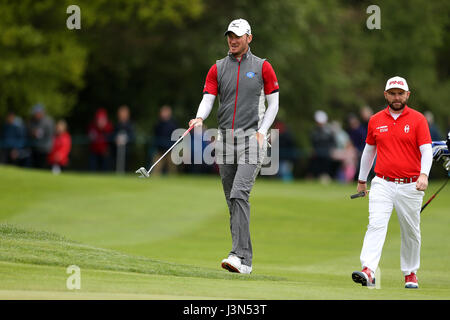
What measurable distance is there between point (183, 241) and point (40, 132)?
40.9 ft

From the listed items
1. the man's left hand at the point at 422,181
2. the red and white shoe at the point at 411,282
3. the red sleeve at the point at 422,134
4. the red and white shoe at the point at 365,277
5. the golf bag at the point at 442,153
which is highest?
the red sleeve at the point at 422,134

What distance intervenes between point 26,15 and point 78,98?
255 inches

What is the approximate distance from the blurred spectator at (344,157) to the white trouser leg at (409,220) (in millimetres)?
21350

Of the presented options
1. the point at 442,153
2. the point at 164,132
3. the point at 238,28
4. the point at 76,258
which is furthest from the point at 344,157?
the point at 76,258

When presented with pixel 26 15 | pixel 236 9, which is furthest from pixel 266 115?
pixel 236 9

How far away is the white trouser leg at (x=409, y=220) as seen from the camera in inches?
419

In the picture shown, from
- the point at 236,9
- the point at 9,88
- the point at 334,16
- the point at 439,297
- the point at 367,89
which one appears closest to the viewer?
the point at 439,297

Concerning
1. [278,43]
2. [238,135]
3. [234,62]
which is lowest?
[238,135]

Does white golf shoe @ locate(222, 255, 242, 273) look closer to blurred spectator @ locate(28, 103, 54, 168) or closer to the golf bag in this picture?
the golf bag

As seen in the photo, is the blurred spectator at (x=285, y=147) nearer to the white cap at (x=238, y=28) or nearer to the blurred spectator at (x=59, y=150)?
the blurred spectator at (x=59, y=150)

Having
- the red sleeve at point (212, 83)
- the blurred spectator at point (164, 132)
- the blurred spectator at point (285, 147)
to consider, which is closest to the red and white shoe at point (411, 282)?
the red sleeve at point (212, 83)

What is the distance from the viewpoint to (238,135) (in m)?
11.2

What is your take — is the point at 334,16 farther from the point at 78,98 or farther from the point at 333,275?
the point at 333,275

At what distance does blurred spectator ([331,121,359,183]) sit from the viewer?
107 feet
